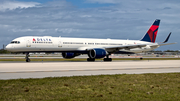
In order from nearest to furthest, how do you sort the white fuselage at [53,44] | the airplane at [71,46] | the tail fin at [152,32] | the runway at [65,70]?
the runway at [65,70] → the white fuselage at [53,44] → the airplane at [71,46] → the tail fin at [152,32]

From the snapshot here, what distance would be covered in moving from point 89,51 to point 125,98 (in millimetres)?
33111

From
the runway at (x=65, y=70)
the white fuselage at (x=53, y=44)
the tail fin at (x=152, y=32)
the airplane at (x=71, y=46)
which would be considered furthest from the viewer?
the tail fin at (x=152, y=32)

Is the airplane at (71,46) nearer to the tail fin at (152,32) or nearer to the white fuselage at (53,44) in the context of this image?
the white fuselage at (53,44)

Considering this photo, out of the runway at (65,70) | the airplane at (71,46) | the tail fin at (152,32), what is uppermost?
the tail fin at (152,32)

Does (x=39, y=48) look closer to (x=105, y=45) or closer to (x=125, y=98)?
(x=105, y=45)

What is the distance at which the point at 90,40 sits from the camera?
43625mm

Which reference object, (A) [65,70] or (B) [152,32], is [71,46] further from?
(B) [152,32]

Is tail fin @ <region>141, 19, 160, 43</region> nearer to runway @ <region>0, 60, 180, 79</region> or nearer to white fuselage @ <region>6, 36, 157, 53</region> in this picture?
white fuselage @ <region>6, 36, 157, 53</region>

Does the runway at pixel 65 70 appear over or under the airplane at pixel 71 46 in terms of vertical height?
under

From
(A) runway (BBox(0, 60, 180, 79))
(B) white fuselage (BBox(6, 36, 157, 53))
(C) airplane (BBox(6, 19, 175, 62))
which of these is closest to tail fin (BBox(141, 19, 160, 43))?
(C) airplane (BBox(6, 19, 175, 62))

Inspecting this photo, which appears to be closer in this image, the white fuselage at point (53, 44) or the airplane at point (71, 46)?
the white fuselage at point (53, 44)

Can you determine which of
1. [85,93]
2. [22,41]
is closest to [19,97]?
[85,93]

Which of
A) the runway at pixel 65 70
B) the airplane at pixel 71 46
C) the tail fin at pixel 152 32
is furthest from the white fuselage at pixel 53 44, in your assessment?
the runway at pixel 65 70

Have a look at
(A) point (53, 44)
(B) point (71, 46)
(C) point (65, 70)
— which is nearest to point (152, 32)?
(B) point (71, 46)
